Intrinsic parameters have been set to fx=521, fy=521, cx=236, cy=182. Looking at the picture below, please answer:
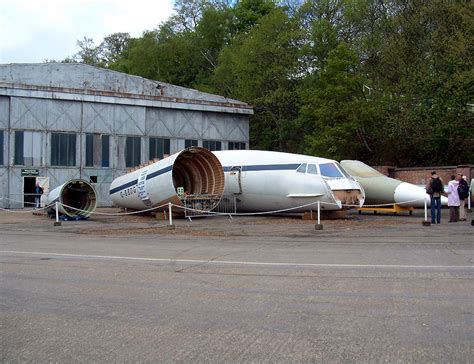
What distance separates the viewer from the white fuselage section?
69.1 ft

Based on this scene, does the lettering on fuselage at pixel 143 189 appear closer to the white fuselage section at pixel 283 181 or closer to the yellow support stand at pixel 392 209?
the white fuselage section at pixel 283 181

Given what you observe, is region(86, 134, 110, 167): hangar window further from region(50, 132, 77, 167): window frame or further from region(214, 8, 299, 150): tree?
region(214, 8, 299, 150): tree

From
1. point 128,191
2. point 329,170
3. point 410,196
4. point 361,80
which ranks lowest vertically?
point 410,196

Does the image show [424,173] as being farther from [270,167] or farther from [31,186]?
[31,186]

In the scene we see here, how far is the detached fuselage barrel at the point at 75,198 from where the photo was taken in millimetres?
23641

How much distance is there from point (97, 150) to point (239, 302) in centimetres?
3271

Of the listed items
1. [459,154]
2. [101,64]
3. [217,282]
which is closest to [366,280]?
[217,282]

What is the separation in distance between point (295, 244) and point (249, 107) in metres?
31.0

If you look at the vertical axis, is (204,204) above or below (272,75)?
below

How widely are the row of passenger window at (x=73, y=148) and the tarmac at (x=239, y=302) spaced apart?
23.7m

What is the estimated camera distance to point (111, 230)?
60.4ft

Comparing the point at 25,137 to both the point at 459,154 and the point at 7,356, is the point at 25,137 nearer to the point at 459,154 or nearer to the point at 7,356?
the point at 459,154

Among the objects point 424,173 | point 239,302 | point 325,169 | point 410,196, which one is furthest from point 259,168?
point 239,302

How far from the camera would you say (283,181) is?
22.1 meters
